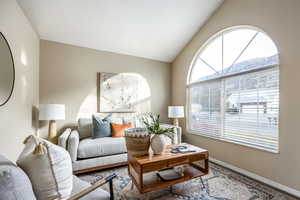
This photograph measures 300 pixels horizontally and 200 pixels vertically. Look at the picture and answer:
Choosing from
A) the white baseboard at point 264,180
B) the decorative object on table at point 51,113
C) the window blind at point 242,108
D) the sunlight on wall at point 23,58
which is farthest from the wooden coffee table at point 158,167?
the sunlight on wall at point 23,58

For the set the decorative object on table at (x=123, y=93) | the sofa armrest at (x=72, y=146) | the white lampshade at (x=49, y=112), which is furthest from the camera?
the decorative object on table at (x=123, y=93)

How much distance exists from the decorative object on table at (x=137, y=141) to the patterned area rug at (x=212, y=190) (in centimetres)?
57

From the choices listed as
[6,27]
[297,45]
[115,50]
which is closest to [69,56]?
[115,50]

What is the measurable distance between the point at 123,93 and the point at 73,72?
1.19 meters

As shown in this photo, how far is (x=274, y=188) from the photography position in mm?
1915

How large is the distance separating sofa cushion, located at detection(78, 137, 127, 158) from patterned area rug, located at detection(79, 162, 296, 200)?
0.34 metres

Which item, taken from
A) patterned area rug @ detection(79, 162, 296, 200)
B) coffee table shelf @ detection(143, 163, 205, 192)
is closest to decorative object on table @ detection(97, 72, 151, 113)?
patterned area rug @ detection(79, 162, 296, 200)

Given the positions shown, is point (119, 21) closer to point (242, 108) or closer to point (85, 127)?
point (85, 127)

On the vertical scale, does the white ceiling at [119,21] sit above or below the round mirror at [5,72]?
above

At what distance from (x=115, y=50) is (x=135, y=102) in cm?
138

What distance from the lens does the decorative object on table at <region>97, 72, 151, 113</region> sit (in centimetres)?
330

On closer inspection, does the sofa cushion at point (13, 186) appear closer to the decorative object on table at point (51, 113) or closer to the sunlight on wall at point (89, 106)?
the decorative object on table at point (51, 113)

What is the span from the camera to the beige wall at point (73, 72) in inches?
114

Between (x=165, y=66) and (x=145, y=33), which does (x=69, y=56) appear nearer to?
(x=145, y=33)
